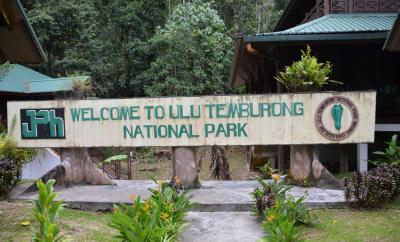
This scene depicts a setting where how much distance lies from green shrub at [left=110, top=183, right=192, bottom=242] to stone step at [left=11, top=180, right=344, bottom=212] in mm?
1154

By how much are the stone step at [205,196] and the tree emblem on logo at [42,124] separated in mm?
1149

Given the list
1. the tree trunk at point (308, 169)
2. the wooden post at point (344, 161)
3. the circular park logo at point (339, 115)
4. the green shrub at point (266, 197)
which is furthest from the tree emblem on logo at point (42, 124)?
the wooden post at point (344, 161)

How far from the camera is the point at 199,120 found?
8984 mm

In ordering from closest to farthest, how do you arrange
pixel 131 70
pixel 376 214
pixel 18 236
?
1. pixel 18 236
2. pixel 376 214
3. pixel 131 70

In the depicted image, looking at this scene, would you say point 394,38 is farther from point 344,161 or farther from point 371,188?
point 344,161

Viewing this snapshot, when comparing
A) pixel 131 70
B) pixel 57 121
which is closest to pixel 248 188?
pixel 57 121

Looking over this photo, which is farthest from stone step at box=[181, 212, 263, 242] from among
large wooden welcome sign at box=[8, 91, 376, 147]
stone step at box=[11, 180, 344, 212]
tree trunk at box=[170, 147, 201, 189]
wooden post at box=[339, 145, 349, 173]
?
wooden post at box=[339, 145, 349, 173]

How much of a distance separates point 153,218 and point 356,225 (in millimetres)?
3256

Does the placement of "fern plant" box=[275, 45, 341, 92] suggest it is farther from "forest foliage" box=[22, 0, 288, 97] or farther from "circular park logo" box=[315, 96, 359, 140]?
"forest foliage" box=[22, 0, 288, 97]

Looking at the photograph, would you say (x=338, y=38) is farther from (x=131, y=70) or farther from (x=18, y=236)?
(x=131, y=70)

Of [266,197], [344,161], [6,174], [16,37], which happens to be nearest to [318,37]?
[344,161]

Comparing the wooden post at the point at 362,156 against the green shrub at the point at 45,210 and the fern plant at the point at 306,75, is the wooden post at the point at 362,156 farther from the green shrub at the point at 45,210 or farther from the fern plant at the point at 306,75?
the green shrub at the point at 45,210

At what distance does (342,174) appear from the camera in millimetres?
11172

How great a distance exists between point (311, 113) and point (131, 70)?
771 inches
